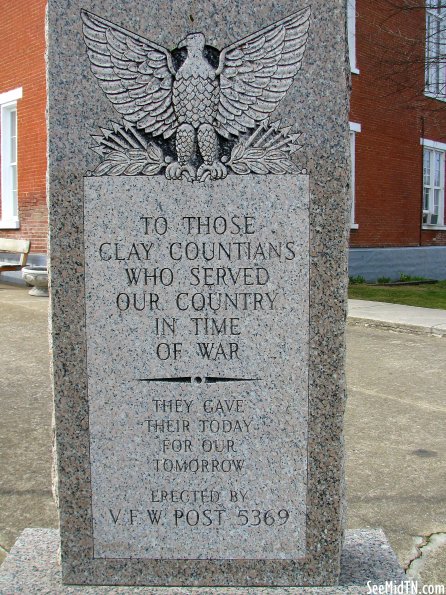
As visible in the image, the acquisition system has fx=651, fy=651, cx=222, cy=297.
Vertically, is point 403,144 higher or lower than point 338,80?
higher

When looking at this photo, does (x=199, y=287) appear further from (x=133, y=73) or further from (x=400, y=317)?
(x=400, y=317)

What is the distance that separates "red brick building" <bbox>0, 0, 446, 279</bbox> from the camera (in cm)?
1380

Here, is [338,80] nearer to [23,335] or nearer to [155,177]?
[155,177]

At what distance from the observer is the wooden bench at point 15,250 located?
43.3 feet

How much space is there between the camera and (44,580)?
242cm

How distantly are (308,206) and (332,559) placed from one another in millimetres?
1299

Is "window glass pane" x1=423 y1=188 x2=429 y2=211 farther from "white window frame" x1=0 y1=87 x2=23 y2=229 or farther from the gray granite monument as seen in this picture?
the gray granite monument

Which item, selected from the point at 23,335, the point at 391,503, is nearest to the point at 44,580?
the point at 391,503

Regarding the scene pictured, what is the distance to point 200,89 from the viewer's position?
2312 mm

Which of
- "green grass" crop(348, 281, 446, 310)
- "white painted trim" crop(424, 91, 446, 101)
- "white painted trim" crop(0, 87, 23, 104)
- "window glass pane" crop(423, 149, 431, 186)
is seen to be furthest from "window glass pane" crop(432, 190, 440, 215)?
"white painted trim" crop(0, 87, 23, 104)

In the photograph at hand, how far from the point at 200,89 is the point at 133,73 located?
244 mm

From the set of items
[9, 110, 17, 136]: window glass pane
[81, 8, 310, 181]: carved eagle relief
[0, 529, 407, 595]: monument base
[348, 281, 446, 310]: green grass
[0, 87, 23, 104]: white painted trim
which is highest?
[0, 87, 23, 104]: white painted trim

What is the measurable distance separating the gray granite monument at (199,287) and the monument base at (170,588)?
0.15 ft

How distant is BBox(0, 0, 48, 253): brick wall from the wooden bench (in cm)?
41
